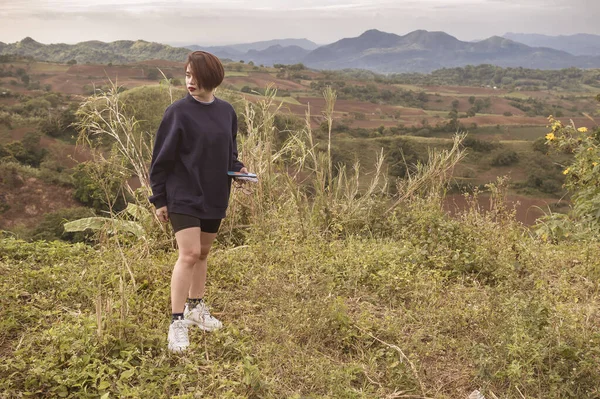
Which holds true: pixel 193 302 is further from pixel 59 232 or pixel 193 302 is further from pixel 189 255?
pixel 59 232

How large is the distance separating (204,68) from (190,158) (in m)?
0.45

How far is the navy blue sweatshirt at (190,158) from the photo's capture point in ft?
7.95

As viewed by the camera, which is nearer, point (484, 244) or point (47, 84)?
point (484, 244)

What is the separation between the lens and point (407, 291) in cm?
337

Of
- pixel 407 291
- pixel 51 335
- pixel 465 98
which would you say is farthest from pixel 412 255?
pixel 465 98

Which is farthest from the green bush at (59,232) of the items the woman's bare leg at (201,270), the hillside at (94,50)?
the hillside at (94,50)

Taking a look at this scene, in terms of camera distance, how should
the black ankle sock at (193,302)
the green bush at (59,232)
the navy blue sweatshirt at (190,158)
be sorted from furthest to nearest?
the green bush at (59,232), the black ankle sock at (193,302), the navy blue sweatshirt at (190,158)

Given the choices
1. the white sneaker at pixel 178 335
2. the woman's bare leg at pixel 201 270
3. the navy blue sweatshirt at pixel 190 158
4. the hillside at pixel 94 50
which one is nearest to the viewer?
the navy blue sweatshirt at pixel 190 158

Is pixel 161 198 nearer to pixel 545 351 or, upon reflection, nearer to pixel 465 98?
pixel 545 351

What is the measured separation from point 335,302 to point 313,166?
2.12 metres

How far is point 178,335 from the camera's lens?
255cm

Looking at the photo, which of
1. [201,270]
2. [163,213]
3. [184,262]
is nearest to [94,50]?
[201,270]

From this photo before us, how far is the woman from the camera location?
2.40m

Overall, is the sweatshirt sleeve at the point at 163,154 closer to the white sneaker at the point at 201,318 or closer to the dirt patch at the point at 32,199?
the white sneaker at the point at 201,318
